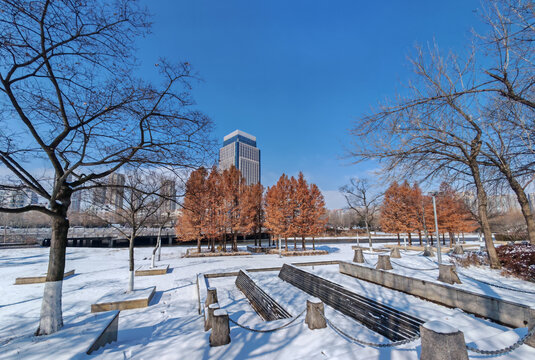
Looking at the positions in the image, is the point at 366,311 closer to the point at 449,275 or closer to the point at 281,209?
the point at 449,275

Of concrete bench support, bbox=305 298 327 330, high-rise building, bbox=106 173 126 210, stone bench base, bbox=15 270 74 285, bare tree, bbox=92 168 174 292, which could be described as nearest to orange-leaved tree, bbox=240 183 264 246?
bare tree, bbox=92 168 174 292

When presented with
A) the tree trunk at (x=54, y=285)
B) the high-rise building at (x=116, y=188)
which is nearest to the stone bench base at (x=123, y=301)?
the tree trunk at (x=54, y=285)

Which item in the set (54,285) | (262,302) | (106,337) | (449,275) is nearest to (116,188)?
(54,285)

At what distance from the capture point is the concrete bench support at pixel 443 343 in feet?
9.35

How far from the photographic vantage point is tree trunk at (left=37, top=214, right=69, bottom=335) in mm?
4961

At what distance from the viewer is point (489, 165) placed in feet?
32.0

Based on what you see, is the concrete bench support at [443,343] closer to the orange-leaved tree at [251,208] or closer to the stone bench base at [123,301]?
the stone bench base at [123,301]

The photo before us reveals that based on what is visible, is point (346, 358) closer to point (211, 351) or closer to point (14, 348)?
point (211, 351)

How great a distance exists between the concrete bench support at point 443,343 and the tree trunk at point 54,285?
6469 millimetres

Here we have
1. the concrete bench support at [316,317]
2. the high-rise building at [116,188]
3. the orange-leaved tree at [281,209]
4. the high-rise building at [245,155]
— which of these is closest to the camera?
the concrete bench support at [316,317]

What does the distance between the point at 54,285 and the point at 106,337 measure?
1.53 meters

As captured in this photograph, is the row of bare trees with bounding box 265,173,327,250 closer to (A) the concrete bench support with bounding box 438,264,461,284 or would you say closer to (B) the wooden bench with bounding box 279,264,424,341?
(B) the wooden bench with bounding box 279,264,424,341

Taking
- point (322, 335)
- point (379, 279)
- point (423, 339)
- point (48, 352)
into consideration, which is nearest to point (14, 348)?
point (48, 352)

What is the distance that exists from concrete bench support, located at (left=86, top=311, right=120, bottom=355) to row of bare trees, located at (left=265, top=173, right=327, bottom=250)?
60.1ft
